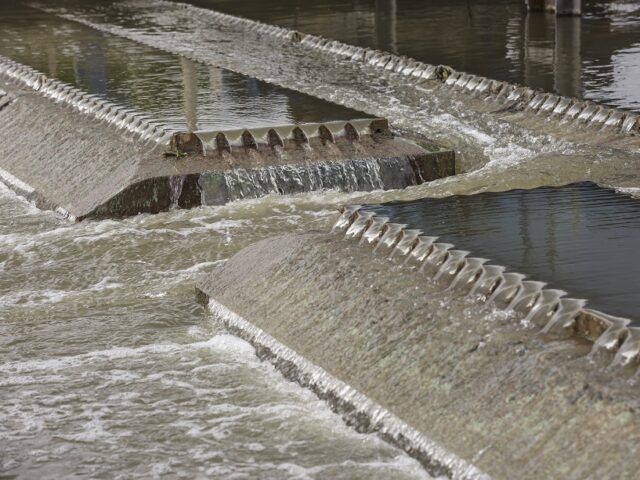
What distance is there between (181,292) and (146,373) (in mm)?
1063

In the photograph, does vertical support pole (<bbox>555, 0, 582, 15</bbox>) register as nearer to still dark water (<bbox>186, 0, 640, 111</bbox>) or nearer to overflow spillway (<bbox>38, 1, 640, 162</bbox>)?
still dark water (<bbox>186, 0, 640, 111</bbox>)

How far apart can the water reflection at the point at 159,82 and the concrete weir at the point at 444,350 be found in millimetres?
2894

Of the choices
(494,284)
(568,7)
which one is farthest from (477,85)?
(494,284)

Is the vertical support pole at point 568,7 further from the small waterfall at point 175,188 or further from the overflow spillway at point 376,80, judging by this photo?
the small waterfall at point 175,188

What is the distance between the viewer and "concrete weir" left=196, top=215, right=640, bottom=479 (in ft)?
12.9

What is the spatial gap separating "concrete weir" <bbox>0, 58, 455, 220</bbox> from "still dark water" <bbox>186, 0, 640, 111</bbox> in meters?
1.86

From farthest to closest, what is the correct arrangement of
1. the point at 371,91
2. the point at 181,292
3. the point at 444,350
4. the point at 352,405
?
the point at 371,91, the point at 181,292, the point at 352,405, the point at 444,350

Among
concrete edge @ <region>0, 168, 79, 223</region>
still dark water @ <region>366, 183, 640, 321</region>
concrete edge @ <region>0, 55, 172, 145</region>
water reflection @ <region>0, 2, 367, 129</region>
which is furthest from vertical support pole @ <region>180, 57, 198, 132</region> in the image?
still dark water @ <region>366, 183, 640, 321</region>

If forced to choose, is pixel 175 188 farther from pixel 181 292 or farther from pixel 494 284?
pixel 494 284

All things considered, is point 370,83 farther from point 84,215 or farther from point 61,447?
point 61,447

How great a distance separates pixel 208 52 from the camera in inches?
517

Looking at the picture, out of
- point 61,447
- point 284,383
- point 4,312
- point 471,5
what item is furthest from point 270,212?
point 471,5

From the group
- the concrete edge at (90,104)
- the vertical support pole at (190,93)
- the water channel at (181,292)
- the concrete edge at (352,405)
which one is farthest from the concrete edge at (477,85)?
the concrete edge at (352,405)

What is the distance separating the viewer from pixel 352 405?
4.75 metres
